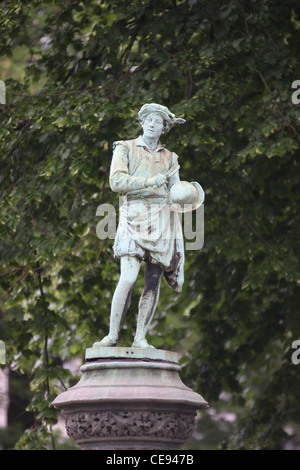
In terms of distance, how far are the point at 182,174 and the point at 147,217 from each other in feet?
14.1

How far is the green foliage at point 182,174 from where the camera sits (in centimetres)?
1202

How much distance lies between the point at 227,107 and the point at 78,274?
112 inches

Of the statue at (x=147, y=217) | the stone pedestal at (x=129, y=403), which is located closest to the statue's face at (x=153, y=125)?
the statue at (x=147, y=217)

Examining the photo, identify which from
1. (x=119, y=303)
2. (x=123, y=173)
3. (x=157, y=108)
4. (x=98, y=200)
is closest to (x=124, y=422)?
(x=119, y=303)

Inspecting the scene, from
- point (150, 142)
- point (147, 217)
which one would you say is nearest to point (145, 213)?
point (147, 217)

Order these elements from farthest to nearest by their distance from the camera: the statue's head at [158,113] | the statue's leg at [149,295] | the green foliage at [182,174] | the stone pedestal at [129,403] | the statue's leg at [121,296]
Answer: the green foliage at [182,174] < the statue's head at [158,113] < the statue's leg at [149,295] < the statue's leg at [121,296] < the stone pedestal at [129,403]

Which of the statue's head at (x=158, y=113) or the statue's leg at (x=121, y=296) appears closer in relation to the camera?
the statue's leg at (x=121, y=296)

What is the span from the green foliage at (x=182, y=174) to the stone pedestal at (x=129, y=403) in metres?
3.82

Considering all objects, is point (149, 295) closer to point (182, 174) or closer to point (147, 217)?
point (147, 217)

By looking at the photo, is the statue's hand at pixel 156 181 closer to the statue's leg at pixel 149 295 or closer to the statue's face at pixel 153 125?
the statue's face at pixel 153 125

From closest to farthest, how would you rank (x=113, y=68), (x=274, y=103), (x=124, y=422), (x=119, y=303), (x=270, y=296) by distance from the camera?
(x=124, y=422)
(x=119, y=303)
(x=274, y=103)
(x=113, y=68)
(x=270, y=296)

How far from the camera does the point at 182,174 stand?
12.8 metres

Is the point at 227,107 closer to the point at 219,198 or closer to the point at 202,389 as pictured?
the point at 219,198

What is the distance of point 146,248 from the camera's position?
27.9ft
